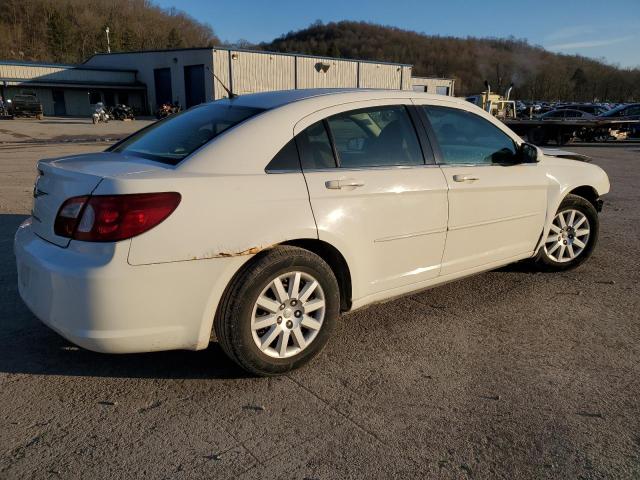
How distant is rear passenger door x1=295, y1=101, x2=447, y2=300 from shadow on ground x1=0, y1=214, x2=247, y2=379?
0.99 m

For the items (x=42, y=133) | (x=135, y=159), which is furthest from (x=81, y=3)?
(x=135, y=159)

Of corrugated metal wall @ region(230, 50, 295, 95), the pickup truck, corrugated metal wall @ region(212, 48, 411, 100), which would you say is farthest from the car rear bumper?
the pickup truck

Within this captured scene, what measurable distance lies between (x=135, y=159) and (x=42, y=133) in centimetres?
A: 2839

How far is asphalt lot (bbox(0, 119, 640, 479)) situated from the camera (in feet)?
7.71

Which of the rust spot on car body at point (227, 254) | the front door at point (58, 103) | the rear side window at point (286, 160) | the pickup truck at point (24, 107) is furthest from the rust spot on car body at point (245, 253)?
the front door at point (58, 103)

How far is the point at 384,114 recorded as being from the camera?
142 inches

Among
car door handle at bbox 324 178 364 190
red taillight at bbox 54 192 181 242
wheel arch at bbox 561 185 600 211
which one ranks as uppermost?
car door handle at bbox 324 178 364 190

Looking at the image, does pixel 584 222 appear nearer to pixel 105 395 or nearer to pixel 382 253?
pixel 382 253

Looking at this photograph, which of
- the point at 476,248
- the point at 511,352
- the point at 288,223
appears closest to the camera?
the point at 288,223

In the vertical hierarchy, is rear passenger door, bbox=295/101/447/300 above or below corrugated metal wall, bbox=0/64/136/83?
below

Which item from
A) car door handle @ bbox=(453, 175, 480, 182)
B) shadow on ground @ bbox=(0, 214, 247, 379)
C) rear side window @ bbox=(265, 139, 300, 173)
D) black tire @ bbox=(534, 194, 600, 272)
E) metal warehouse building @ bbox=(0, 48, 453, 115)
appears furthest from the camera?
metal warehouse building @ bbox=(0, 48, 453, 115)

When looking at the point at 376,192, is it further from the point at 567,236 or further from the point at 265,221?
the point at 567,236

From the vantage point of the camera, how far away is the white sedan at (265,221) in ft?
8.50

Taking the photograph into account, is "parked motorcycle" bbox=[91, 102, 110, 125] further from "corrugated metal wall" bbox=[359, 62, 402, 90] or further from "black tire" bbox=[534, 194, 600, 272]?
"black tire" bbox=[534, 194, 600, 272]
